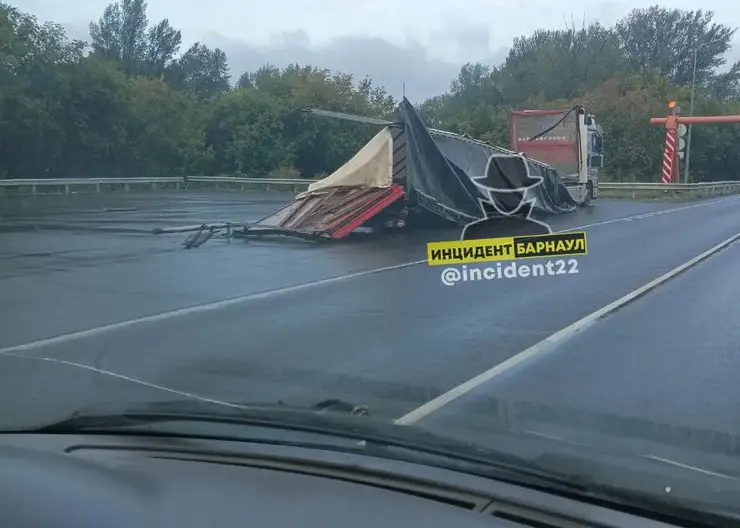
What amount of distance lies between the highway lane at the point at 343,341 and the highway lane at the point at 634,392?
45 cm

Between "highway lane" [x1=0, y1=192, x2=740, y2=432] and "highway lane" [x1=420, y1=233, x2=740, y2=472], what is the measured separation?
449 mm

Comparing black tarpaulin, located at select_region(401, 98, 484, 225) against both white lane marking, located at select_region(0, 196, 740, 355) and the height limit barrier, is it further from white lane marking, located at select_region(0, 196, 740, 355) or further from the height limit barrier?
the height limit barrier

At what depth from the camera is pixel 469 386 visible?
675cm

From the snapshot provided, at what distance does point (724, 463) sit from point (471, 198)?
15.0 metres

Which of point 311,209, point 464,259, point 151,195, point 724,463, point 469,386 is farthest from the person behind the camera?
point 151,195

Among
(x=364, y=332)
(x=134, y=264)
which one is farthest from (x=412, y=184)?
(x=364, y=332)

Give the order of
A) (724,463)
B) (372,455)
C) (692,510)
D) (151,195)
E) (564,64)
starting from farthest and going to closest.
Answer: (151,195), (564,64), (724,463), (372,455), (692,510)

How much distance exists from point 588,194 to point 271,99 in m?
13.5

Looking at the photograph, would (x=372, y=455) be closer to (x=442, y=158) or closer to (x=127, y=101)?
(x=442, y=158)

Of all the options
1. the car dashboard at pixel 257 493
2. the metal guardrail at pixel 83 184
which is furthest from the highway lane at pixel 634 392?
the metal guardrail at pixel 83 184

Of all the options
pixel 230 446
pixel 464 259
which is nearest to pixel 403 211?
pixel 464 259

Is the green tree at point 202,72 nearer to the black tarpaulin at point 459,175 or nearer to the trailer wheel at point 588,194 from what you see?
the black tarpaulin at point 459,175

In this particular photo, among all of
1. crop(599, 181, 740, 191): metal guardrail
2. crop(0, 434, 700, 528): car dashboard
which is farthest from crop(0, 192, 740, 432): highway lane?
crop(599, 181, 740, 191): metal guardrail

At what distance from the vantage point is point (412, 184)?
1939 centimetres
